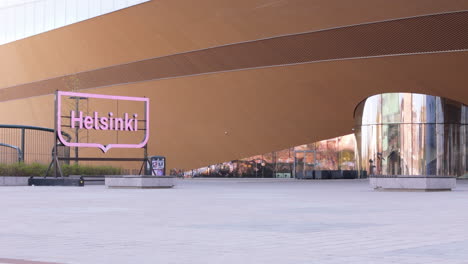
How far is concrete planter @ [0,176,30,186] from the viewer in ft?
126

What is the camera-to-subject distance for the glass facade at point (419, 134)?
48594mm

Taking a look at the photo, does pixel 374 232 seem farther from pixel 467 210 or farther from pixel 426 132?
pixel 426 132

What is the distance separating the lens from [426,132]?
162 ft

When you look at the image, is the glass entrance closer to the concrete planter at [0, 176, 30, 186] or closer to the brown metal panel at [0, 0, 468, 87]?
the brown metal panel at [0, 0, 468, 87]

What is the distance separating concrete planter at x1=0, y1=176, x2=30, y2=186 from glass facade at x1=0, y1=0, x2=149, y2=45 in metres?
17.9

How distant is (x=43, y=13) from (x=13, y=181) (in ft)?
96.7

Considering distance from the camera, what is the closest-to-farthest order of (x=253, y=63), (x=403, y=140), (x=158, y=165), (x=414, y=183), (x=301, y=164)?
1. (x=414, y=183)
2. (x=158, y=165)
3. (x=403, y=140)
4. (x=253, y=63)
5. (x=301, y=164)

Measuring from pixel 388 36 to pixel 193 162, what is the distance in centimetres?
2199

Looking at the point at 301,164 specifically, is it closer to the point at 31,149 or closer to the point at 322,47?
the point at 322,47

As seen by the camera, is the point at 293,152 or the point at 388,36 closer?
the point at 388,36

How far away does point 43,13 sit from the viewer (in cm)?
6488

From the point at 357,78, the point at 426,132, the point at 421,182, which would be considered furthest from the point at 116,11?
the point at 421,182

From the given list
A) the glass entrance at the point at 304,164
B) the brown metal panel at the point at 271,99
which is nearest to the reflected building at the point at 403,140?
the glass entrance at the point at 304,164

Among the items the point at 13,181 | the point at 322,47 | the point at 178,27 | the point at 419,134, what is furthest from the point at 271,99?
the point at 13,181
